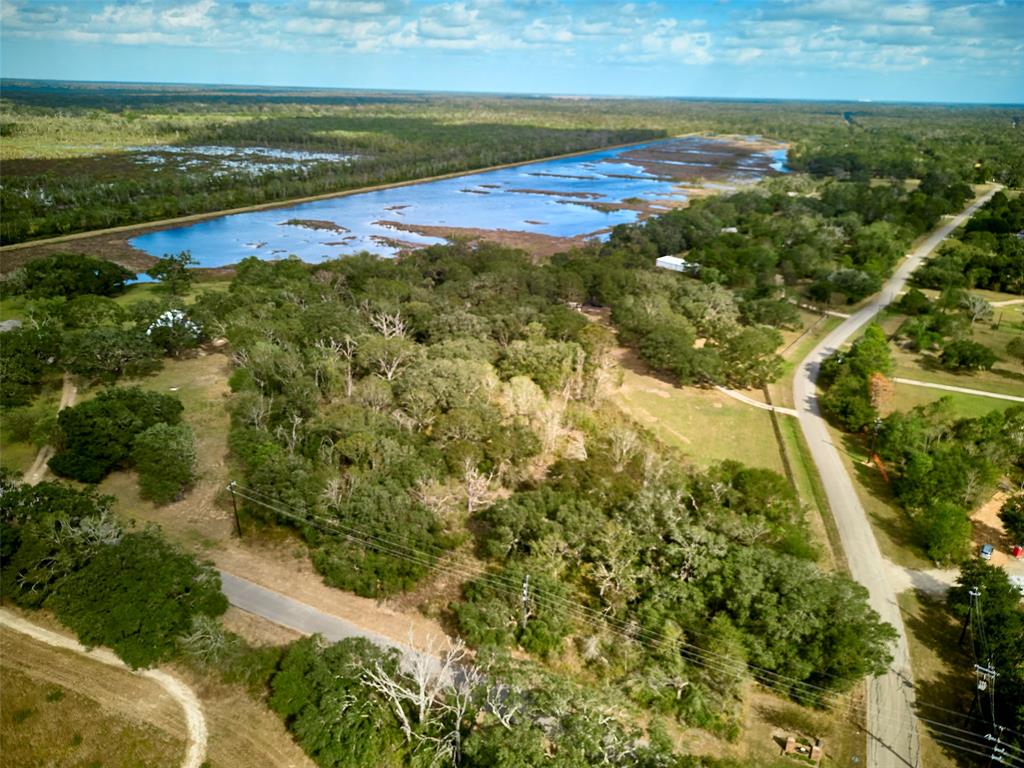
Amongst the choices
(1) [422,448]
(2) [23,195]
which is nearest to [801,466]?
(1) [422,448]

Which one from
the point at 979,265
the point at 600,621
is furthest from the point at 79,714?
the point at 979,265

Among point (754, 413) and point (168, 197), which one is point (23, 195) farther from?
point (754, 413)

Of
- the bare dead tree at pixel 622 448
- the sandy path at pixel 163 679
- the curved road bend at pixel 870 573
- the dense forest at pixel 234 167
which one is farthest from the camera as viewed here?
the dense forest at pixel 234 167

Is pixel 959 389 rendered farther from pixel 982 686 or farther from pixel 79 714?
pixel 79 714

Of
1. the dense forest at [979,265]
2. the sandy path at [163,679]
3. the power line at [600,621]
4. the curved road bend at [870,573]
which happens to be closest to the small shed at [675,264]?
the curved road bend at [870,573]

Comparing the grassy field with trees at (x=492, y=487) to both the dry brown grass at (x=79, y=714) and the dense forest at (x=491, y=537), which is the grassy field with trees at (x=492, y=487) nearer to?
the dense forest at (x=491, y=537)

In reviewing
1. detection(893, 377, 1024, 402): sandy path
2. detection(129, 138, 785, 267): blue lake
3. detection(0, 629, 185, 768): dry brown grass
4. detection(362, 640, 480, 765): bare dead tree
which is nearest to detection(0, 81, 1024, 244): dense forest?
detection(129, 138, 785, 267): blue lake
